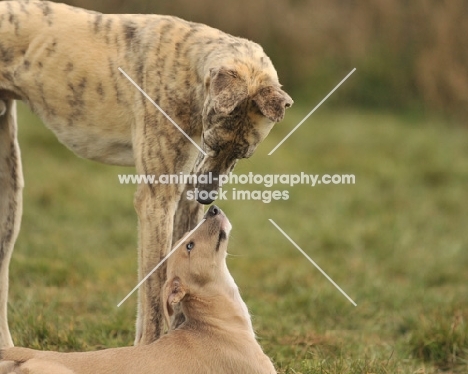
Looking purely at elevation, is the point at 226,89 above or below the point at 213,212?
above

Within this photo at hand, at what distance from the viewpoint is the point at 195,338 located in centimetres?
485

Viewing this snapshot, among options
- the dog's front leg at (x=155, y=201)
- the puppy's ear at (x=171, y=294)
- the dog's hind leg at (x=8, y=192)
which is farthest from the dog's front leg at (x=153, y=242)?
the dog's hind leg at (x=8, y=192)

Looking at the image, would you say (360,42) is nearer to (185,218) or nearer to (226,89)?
(185,218)

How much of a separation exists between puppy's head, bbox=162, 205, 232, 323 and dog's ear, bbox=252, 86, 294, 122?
0.69 m

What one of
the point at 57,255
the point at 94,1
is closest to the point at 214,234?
the point at 57,255

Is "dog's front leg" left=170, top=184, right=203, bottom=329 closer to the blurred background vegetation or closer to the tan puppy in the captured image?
the tan puppy

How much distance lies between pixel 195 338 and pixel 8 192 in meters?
1.77

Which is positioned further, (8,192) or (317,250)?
(317,250)

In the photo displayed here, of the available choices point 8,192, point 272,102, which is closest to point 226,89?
point 272,102

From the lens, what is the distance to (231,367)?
4762mm

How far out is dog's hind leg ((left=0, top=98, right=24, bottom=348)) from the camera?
19.3ft

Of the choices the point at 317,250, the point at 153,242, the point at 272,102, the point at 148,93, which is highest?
the point at 272,102

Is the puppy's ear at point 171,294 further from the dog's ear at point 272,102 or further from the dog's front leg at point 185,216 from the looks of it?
the dog's ear at point 272,102

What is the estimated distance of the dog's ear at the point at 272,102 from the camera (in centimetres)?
484
